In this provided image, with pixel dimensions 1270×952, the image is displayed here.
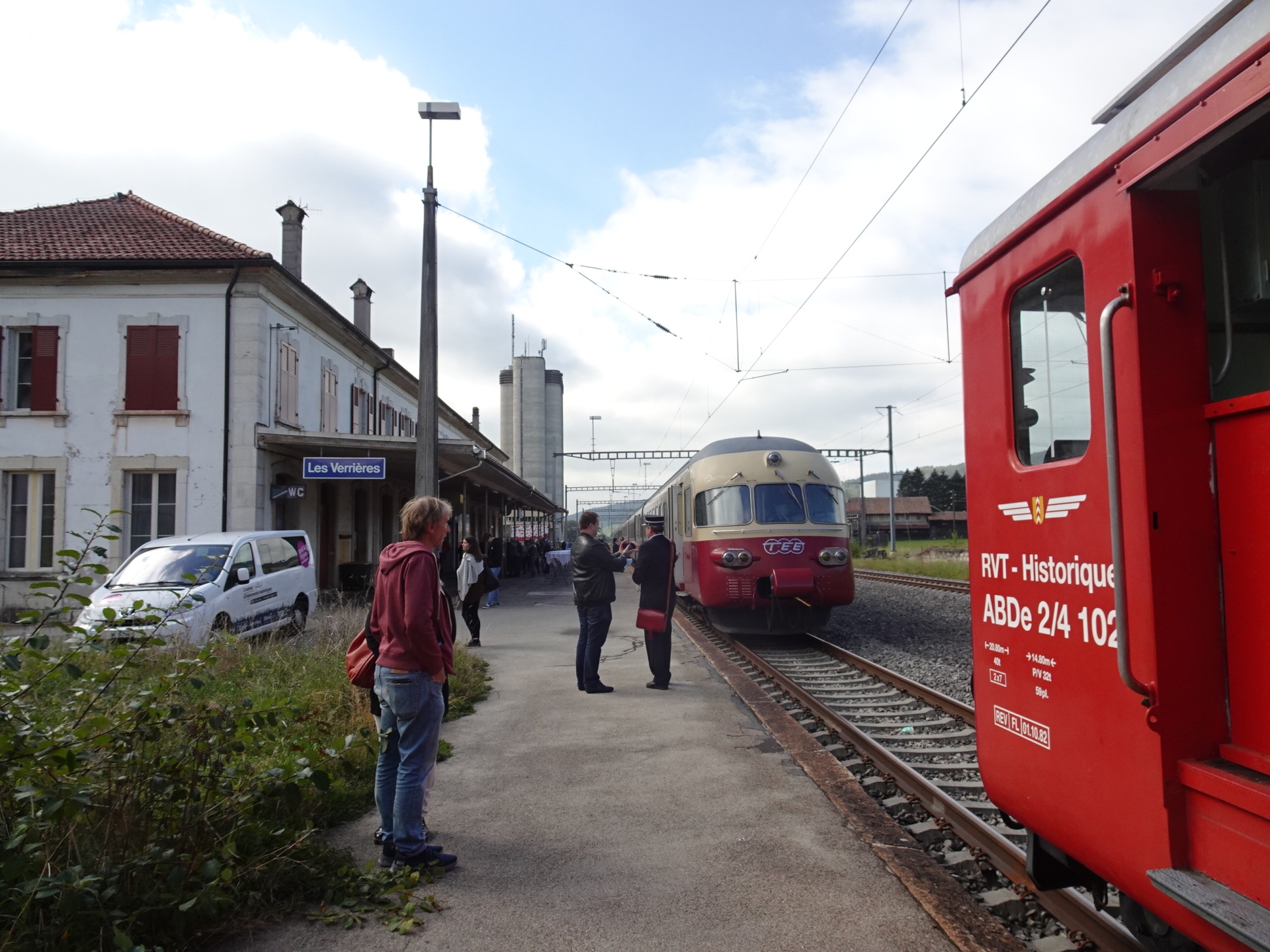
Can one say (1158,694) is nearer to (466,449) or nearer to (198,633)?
(198,633)

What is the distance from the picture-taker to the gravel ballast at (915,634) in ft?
30.8

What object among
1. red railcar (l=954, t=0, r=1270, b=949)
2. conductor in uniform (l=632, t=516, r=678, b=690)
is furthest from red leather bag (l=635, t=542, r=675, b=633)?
red railcar (l=954, t=0, r=1270, b=949)

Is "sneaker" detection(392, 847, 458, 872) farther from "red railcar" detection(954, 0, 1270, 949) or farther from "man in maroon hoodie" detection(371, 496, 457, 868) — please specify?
"red railcar" detection(954, 0, 1270, 949)

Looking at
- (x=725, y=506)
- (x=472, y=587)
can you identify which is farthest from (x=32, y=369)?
(x=725, y=506)

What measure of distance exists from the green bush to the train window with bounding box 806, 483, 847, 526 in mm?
8680

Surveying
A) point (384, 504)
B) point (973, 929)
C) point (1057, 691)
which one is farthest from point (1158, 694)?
point (384, 504)

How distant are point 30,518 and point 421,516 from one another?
1896 cm

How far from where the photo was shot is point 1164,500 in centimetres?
233

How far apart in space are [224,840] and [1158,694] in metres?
3.47

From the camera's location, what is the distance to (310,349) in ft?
73.9

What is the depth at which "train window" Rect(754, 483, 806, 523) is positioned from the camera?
11.8 meters

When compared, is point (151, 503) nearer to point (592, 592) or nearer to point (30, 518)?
point (30, 518)

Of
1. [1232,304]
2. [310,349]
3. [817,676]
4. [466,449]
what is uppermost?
[310,349]

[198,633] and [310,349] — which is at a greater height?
[310,349]
